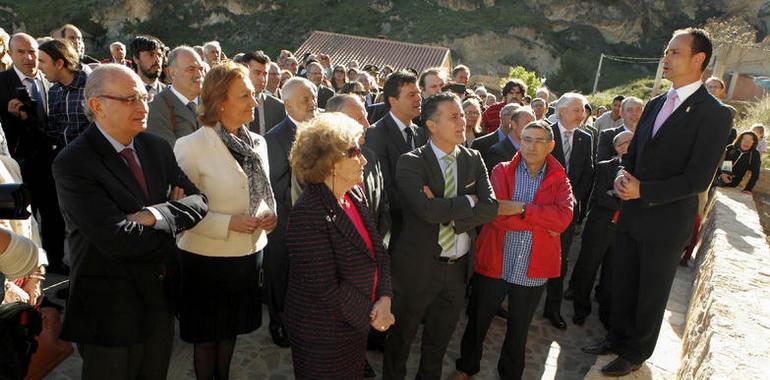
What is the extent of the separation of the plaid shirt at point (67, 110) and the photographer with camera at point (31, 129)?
1.03 feet

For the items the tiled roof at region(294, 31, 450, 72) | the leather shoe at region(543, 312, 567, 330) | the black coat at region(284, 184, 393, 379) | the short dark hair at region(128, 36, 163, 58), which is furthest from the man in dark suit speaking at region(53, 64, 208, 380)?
the tiled roof at region(294, 31, 450, 72)

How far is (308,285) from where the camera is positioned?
2273mm

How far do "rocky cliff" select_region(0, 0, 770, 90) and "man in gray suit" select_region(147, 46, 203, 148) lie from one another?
126ft

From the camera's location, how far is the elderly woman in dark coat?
223 cm

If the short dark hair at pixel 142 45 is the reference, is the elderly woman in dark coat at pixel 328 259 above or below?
below

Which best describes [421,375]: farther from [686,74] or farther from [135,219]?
[686,74]

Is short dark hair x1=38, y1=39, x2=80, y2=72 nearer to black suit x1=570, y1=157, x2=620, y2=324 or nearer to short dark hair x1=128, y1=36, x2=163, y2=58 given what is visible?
short dark hair x1=128, y1=36, x2=163, y2=58

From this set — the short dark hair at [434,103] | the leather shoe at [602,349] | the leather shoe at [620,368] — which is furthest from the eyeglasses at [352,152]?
the leather shoe at [602,349]

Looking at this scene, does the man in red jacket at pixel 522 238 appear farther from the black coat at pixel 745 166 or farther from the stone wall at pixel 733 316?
the black coat at pixel 745 166

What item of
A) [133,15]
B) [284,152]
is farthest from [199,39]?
[284,152]

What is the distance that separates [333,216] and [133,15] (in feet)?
159

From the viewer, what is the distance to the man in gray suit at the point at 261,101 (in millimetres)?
4793

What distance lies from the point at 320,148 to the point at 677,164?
220 centimetres

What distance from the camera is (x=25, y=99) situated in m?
4.09
